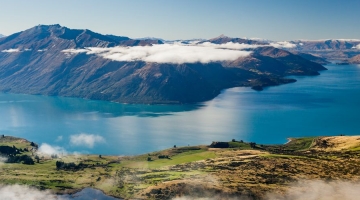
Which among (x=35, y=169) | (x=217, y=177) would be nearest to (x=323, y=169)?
(x=217, y=177)

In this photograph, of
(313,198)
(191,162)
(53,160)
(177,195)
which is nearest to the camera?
(313,198)

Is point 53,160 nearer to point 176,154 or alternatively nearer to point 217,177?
point 176,154

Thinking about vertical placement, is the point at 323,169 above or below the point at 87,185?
above

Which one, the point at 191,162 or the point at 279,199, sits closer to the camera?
the point at 279,199

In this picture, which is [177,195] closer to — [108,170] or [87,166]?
[108,170]

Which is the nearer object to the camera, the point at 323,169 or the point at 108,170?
the point at 323,169

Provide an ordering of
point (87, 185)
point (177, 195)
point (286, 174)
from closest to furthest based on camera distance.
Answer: point (177, 195) → point (286, 174) → point (87, 185)

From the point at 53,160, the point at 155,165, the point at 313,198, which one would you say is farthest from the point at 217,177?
the point at 53,160

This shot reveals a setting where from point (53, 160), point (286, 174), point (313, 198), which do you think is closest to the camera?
point (313, 198)

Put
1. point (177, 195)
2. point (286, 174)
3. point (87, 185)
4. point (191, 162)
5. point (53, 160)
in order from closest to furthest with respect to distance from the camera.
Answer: point (177, 195), point (286, 174), point (87, 185), point (191, 162), point (53, 160)
